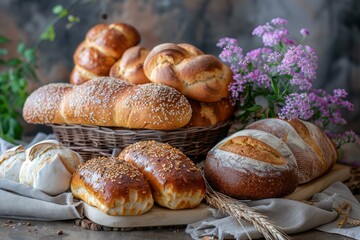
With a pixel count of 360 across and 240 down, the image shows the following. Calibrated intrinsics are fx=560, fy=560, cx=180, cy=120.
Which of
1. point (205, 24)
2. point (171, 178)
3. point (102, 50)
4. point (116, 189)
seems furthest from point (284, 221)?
point (205, 24)

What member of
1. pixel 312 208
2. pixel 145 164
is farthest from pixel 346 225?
pixel 145 164

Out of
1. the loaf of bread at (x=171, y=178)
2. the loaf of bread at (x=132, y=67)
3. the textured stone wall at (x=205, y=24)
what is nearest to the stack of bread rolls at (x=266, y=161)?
the loaf of bread at (x=171, y=178)

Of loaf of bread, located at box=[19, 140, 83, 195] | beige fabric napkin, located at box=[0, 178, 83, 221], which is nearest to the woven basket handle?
loaf of bread, located at box=[19, 140, 83, 195]

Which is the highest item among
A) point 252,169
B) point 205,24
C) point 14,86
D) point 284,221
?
point 205,24

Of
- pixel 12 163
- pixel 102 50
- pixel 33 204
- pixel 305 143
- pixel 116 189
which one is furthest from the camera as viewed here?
pixel 102 50

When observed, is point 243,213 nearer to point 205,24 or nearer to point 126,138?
point 126,138

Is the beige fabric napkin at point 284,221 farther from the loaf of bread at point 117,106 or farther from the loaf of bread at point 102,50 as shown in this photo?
the loaf of bread at point 102,50

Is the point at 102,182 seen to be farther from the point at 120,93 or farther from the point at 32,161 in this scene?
the point at 120,93
